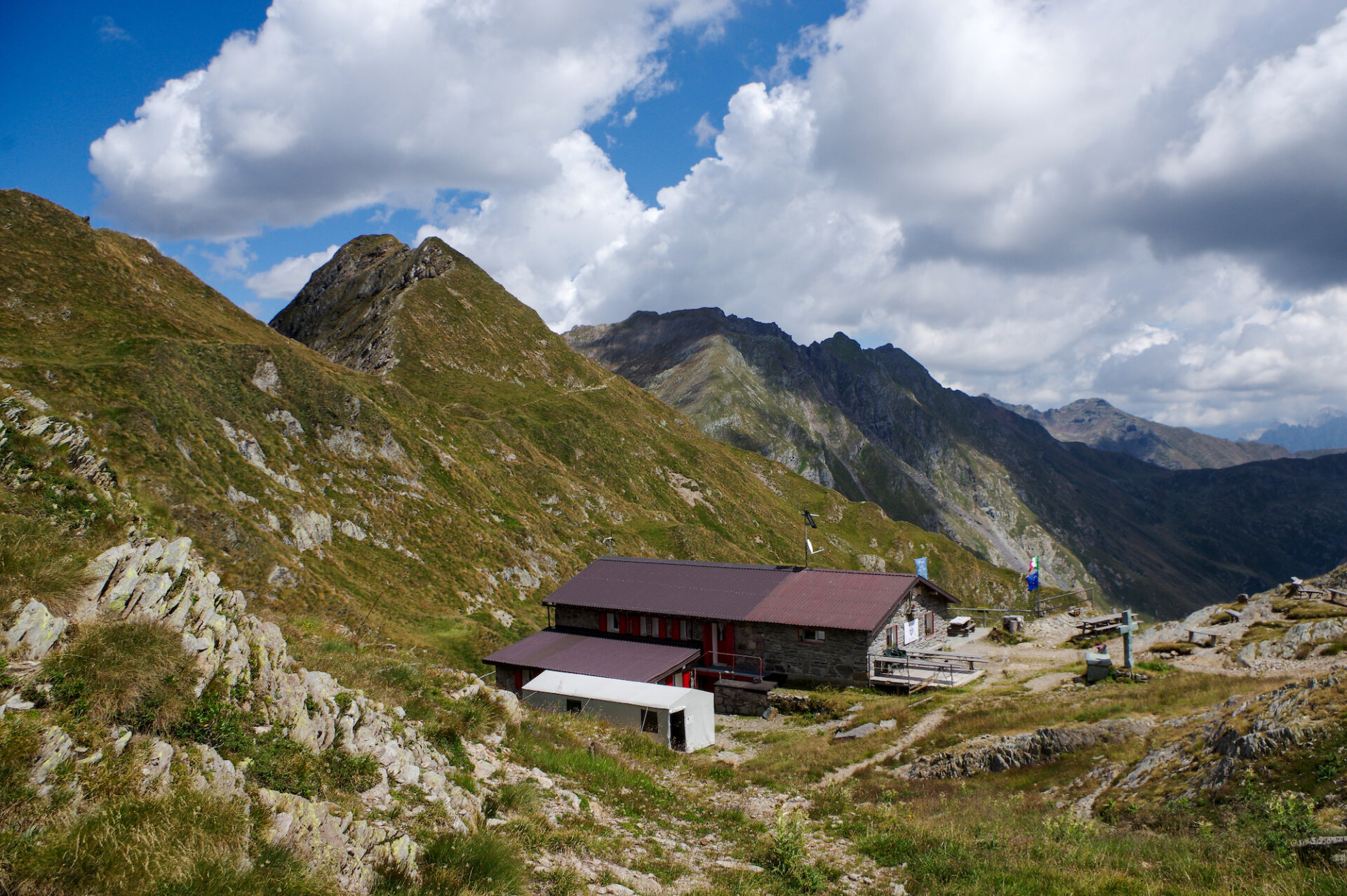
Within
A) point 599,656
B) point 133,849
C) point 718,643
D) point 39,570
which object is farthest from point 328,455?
point 133,849

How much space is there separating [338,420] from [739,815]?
56.2 metres

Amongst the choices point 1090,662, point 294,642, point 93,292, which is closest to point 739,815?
point 294,642

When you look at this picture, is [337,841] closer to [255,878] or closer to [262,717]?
[255,878]

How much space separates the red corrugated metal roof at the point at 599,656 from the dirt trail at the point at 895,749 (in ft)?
50.0

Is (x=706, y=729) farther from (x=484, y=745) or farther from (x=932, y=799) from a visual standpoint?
(x=484, y=745)

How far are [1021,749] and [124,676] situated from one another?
24.1m

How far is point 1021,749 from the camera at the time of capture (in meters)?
22.0

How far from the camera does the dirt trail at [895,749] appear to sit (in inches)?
943

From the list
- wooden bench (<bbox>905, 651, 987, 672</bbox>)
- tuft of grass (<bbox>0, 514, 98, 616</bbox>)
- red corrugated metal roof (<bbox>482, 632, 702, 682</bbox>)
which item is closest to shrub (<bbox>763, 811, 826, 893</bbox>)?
tuft of grass (<bbox>0, 514, 98, 616</bbox>)

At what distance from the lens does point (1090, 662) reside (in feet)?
108

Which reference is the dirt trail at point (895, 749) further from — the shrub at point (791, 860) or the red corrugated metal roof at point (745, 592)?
the red corrugated metal roof at point (745, 592)

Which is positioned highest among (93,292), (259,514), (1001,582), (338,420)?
(93,292)

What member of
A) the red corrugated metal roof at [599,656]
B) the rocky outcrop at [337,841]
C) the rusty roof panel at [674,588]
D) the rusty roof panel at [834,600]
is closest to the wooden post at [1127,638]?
the rusty roof panel at [834,600]

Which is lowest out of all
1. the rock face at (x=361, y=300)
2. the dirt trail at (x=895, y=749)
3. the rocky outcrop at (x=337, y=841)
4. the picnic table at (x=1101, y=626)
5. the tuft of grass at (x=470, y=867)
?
the dirt trail at (x=895, y=749)
